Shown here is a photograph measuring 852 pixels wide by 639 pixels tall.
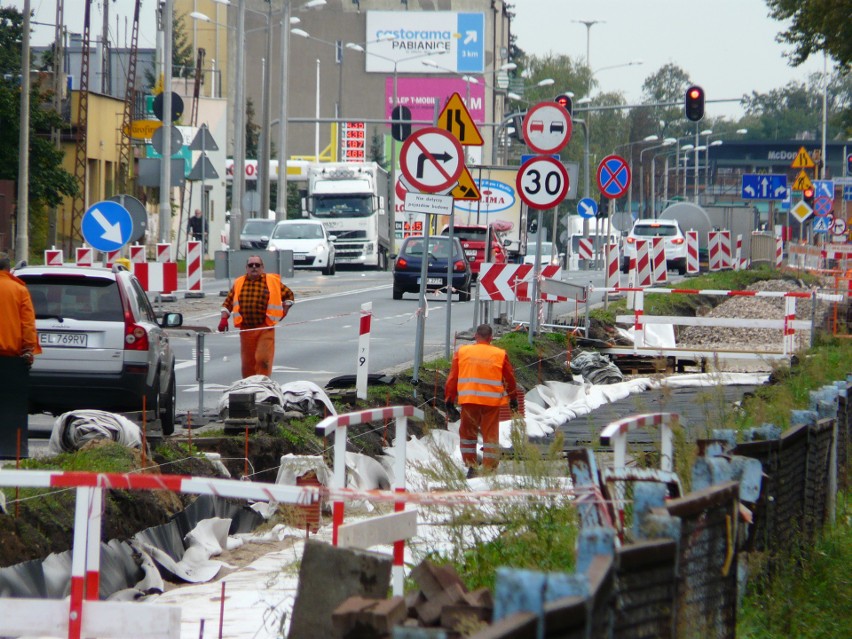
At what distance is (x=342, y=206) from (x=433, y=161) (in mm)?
41884

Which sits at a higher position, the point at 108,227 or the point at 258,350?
the point at 108,227

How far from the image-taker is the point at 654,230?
60.5 meters

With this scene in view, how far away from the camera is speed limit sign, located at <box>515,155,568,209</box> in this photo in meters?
18.3

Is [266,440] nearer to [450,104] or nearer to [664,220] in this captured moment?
[450,104]

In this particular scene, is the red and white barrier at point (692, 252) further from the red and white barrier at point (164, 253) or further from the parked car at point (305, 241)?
the red and white barrier at point (164, 253)

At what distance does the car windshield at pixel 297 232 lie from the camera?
49625 millimetres

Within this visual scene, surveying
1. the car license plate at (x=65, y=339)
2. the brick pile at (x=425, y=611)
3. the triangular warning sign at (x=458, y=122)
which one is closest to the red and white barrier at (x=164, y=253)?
the triangular warning sign at (x=458, y=122)

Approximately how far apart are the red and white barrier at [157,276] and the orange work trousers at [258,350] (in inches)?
350

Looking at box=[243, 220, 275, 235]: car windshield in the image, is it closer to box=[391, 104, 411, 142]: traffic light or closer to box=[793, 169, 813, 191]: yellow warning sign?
box=[391, 104, 411, 142]: traffic light

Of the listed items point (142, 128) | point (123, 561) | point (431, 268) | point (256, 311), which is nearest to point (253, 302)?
point (256, 311)

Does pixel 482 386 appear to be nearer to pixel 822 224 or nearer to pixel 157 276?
pixel 157 276

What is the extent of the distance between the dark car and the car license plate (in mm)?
23272

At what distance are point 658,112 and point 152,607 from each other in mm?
152706

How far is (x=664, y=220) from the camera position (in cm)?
6156
